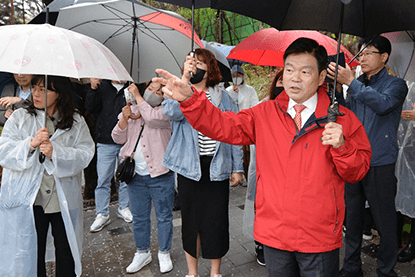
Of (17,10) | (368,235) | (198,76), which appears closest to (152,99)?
(198,76)

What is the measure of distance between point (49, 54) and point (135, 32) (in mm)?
1152

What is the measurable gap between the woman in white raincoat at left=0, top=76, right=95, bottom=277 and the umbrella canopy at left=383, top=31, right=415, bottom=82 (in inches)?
126

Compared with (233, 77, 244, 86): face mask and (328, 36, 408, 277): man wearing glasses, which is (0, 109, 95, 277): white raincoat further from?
(233, 77, 244, 86): face mask

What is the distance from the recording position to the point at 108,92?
4461 millimetres

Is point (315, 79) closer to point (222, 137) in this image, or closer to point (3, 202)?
point (222, 137)

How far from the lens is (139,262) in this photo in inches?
133

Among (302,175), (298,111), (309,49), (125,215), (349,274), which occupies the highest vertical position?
(309,49)

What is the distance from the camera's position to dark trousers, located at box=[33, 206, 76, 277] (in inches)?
101

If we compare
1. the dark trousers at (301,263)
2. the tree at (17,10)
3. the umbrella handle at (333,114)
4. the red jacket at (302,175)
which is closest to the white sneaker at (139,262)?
the dark trousers at (301,263)

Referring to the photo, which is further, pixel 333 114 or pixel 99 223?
pixel 99 223

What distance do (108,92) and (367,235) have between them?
407cm

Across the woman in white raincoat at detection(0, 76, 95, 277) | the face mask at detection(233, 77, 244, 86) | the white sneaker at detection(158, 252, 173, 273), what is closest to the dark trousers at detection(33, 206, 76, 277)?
the woman in white raincoat at detection(0, 76, 95, 277)

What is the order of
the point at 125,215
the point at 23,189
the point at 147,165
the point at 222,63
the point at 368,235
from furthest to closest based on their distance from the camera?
the point at 125,215
the point at 368,235
the point at 222,63
the point at 147,165
the point at 23,189

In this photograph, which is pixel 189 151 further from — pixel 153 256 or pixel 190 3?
Answer: pixel 153 256
